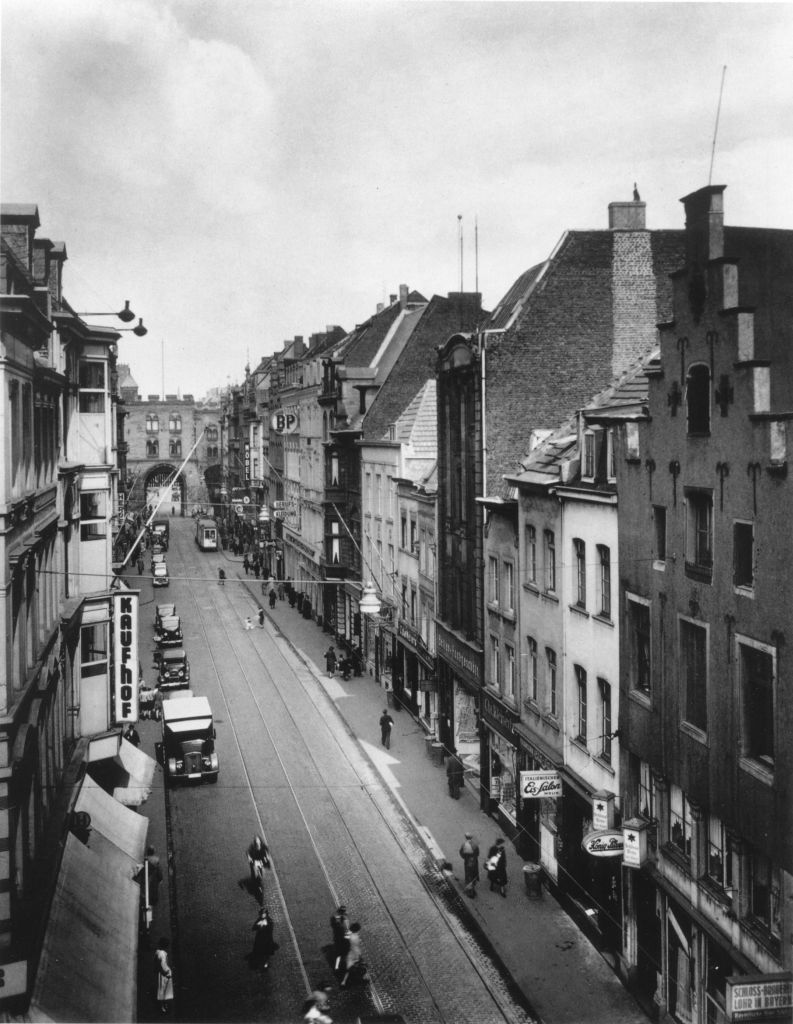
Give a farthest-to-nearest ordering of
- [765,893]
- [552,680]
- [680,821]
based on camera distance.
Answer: [552,680]
[680,821]
[765,893]

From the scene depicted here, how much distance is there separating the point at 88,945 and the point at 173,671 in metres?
27.4

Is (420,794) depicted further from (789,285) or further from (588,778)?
(789,285)

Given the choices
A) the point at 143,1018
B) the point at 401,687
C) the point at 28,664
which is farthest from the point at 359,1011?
the point at 401,687

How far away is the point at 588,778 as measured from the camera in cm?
2428

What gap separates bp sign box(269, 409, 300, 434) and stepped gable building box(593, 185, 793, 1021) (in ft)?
190

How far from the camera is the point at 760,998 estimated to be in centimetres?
1525

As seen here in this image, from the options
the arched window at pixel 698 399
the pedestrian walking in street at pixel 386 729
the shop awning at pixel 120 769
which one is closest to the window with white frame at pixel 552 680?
the arched window at pixel 698 399

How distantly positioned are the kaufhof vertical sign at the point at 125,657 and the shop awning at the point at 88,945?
6.17m

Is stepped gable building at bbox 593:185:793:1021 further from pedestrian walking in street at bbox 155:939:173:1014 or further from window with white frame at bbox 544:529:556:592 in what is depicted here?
pedestrian walking in street at bbox 155:939:173:1014

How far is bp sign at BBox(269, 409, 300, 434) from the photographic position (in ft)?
257

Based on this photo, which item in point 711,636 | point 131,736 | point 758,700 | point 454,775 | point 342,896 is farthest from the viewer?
point 131,736

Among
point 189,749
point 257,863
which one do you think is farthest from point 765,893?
point 189,749

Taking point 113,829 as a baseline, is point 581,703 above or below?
above

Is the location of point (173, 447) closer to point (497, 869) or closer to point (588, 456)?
point (497, 869)
